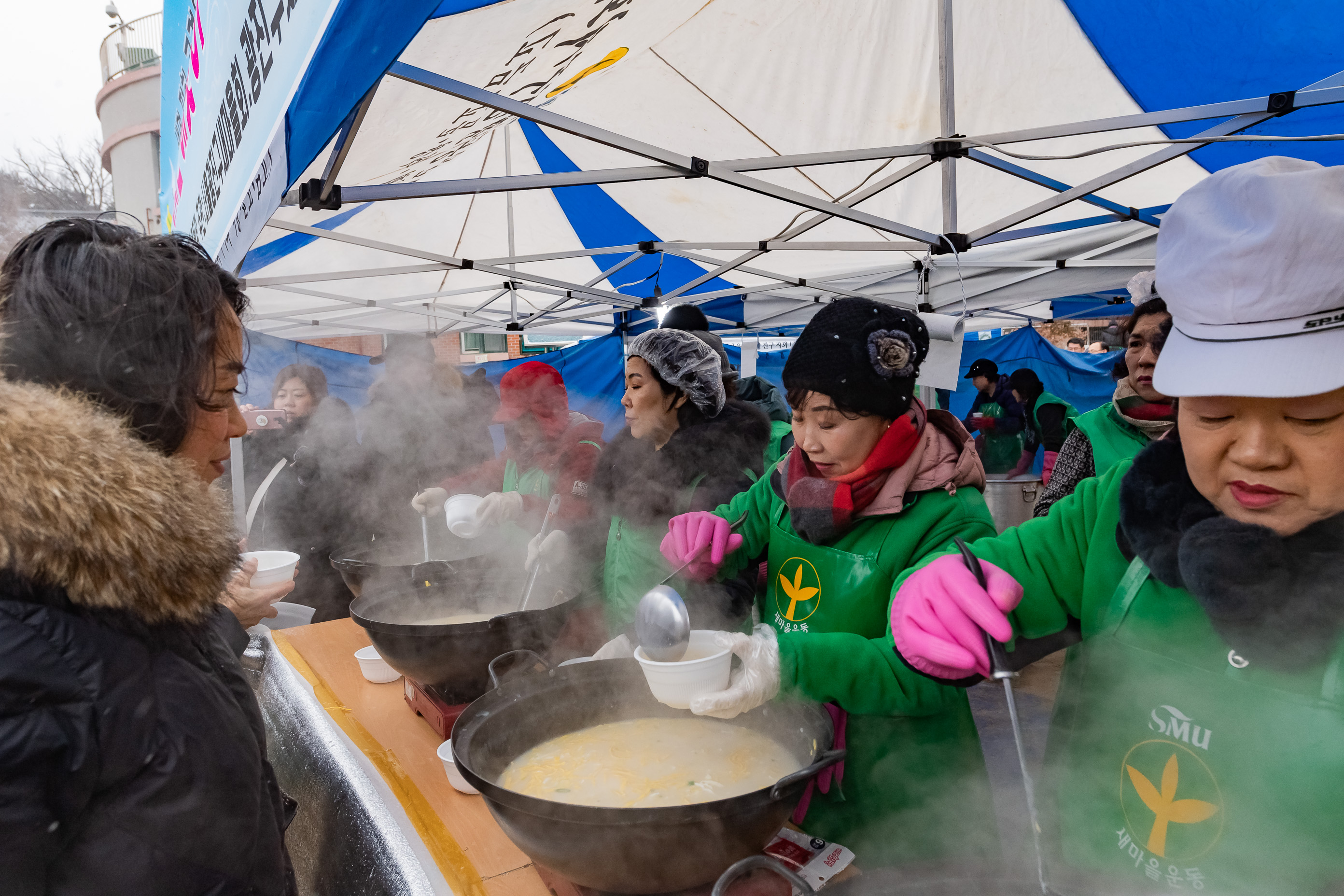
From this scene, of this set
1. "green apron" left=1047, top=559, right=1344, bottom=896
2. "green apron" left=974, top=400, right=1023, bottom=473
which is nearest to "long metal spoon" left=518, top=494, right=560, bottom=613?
"green apron" left=1047, top=559, right=1344, bottom=896

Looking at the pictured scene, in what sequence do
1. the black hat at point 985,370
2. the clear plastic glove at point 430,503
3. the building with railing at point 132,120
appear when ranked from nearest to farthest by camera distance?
the clear plastic glove at point 430,503 < the black hat at point 985,370 < the building with railing at point 132,120

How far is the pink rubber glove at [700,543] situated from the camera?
1780 millimetres

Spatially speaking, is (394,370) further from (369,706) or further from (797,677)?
(797,677)

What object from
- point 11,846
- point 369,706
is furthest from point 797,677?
point 369,706

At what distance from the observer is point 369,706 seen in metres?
2.06

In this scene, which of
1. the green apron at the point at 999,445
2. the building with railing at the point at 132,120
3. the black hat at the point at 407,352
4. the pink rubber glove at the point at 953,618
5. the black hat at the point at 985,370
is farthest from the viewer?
the building with railing at the point at 132,120

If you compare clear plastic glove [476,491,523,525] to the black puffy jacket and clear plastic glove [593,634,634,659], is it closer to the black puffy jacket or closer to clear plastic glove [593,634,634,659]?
clear plastic glove [593,634,634,659]

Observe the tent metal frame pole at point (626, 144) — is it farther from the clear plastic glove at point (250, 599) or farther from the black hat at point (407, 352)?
the black hat at point (407, 352)

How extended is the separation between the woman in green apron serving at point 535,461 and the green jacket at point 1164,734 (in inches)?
70.8

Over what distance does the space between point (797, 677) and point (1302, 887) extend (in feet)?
2.32

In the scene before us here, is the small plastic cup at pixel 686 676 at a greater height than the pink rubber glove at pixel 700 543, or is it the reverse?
the pink rubber glove at pixel 700 543

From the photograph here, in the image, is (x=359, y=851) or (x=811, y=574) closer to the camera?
(x=359, y=851)

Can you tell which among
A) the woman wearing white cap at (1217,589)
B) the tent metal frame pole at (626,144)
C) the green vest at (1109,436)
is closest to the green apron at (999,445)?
the tent metal frame pole at (626,144)

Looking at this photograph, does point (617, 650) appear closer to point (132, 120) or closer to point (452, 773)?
point (452, 773)
